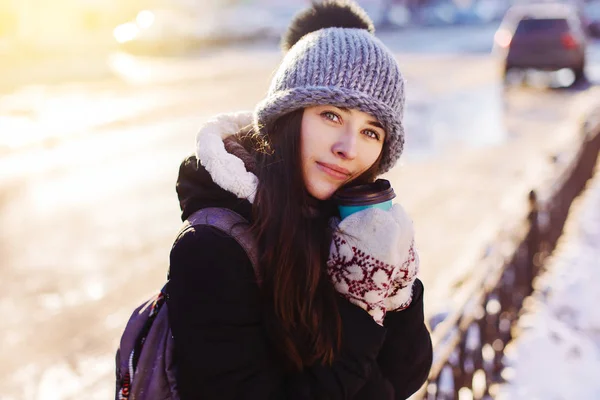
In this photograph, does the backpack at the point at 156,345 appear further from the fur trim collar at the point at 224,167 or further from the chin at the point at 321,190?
the chin at the point at 321,190

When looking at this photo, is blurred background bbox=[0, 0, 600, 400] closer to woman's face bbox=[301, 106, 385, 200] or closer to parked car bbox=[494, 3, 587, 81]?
parked car bbox=[494, 3, 587, 81]

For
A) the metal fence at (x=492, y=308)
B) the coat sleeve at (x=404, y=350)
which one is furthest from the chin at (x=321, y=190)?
the metal fence at (x=492, y=308)

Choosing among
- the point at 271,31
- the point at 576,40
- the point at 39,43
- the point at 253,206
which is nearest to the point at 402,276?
the point at 253,206

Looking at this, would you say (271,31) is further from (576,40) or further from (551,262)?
(551,262)

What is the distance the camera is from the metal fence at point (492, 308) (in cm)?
262

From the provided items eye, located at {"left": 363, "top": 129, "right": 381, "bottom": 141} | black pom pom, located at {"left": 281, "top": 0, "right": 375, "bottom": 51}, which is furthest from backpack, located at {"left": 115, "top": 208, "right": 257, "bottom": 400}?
black pom pom, located at {"left": 281, "top": 0, "right": 375, "bottom": 51}

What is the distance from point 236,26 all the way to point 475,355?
27.2 metres

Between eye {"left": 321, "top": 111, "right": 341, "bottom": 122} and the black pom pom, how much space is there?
0.35 m

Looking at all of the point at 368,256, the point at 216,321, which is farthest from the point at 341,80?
the point at 216,321

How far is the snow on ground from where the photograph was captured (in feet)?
10.4

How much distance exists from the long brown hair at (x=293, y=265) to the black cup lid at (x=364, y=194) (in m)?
0.08

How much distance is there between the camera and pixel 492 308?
129 inches

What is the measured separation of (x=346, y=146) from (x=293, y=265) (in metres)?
0.35

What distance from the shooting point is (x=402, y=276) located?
1.58 meters
